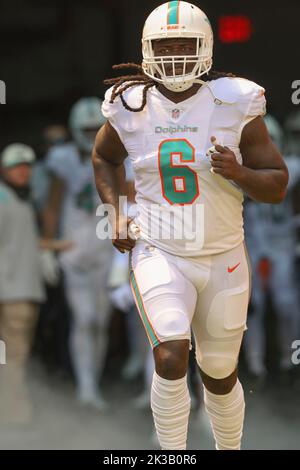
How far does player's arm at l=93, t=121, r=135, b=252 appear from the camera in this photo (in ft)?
17.5

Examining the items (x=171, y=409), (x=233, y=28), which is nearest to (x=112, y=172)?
(x=171, y=409)

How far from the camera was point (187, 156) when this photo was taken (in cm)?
516

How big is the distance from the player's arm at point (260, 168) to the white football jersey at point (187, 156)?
3cm

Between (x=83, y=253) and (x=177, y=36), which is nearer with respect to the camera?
(x=177, y=36)

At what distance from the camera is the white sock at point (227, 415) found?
17.9 feet

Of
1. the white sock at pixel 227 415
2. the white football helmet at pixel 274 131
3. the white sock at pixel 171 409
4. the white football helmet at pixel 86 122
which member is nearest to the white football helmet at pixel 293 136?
the white football helmet at pixel 274 131

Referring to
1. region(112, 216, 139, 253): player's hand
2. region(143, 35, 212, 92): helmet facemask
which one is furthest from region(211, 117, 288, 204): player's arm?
region(112, 216, 139, 253): player's hand

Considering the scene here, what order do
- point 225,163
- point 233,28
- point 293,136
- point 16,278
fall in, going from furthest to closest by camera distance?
point 293,136 → point 233,28 → point 16,278 → point 225,163

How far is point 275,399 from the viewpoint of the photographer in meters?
7.96

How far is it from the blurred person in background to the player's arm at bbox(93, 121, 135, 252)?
7.61 feet

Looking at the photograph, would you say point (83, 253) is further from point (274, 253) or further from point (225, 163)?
point (225, 163)

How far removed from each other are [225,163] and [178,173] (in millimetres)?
215

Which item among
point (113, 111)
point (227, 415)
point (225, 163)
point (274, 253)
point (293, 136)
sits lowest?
point (274, 253)
